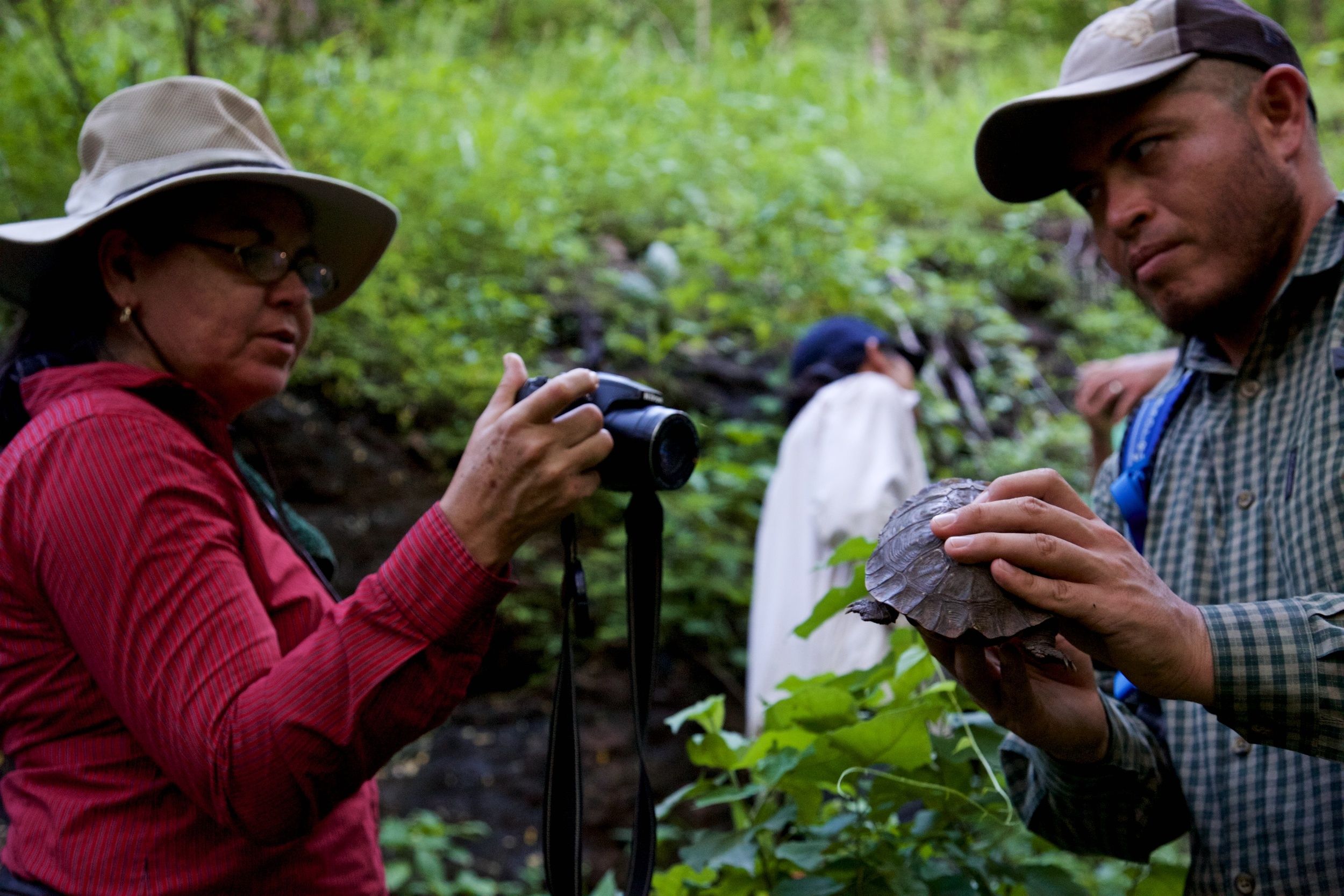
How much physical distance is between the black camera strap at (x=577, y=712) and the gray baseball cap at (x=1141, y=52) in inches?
31.4

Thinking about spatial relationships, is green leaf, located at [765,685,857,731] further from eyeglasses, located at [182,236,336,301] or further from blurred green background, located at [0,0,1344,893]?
blurred green background, located at [0,0,1344,893]

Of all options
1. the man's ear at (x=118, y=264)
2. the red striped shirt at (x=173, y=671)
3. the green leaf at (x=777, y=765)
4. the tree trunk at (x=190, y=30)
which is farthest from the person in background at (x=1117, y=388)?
the tree trunk at (x=190, y=30)

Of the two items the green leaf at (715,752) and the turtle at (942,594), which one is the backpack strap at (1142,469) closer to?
the turtle at (942,594)

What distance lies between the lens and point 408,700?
122cm

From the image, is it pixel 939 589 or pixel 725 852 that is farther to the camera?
pixel 725 852

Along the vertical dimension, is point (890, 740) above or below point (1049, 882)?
above

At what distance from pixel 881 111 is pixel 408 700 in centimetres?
682

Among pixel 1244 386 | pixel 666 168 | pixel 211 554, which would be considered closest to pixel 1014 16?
pixel 666 168

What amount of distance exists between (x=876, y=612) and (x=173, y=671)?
2.81ft

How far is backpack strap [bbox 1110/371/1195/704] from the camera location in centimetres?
142

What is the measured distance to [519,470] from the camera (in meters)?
1.24

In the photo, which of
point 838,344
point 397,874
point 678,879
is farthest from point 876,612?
point 838,344

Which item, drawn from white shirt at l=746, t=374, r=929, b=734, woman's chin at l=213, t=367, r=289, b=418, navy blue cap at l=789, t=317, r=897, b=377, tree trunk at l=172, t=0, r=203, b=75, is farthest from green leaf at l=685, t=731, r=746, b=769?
tree trunk at l=172, t=0, r=203, b=75

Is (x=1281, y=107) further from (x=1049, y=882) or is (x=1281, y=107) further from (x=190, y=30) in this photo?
(x=190, y=30)
